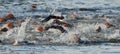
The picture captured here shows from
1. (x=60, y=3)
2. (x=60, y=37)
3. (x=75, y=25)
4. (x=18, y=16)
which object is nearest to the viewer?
(x=60, y=37)

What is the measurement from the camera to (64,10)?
30.9 metres

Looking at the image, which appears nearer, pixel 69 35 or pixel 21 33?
pixel 69 35

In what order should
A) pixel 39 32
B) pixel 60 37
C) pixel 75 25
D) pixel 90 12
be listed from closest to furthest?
pixel 60 37 < pixel 39 32 < pixel 75 25 < pixel 90 12

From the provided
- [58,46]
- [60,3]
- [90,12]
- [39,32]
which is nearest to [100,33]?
[39,32]

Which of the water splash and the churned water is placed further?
the water splash

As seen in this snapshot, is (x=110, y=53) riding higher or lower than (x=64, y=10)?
higher

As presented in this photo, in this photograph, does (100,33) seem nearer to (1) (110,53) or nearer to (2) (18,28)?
(2) (18,28)

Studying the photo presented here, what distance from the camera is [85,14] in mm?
28734

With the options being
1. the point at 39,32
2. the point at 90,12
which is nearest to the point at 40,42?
the point at 39,32

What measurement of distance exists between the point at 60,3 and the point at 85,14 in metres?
7.43

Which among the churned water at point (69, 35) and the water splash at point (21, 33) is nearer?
the churned water at point (69, 35)

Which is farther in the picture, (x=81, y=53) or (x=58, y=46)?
(x=58, y=46)

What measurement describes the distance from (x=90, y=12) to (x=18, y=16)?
170 inches

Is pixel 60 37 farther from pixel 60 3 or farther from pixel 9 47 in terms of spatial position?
pixel 60 3
